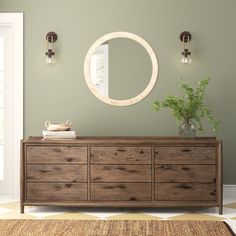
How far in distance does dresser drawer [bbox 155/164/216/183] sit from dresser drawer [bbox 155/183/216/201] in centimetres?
5

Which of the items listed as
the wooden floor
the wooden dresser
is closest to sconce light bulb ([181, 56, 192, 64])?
the wooden dresser

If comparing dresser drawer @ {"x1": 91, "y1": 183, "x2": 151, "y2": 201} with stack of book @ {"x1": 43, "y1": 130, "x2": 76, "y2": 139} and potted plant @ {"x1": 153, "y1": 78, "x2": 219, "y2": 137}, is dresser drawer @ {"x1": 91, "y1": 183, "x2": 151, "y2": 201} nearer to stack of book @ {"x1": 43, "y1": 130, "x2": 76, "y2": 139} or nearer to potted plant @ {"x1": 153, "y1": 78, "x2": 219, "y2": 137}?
stack of book @ {"x1": 43, "y1": 130, "x2": 76, "y2": 139}

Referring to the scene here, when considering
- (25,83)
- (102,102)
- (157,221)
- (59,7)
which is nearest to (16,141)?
(25,83)

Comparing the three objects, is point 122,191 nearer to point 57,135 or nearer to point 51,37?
point 57,135

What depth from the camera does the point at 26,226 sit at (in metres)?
4.50

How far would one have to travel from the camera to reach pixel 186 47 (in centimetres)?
585

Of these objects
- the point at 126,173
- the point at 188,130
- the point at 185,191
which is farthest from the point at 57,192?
the point at 188,130

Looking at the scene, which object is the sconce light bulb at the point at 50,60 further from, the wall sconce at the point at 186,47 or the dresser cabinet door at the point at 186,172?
the dresser cabinet door at the point at 186,172

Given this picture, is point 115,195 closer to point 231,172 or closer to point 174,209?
point 174,209

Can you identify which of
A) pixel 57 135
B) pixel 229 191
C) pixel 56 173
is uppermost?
pixel 57 135

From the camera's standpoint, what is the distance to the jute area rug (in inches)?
168

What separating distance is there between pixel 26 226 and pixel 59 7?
243 centimetres

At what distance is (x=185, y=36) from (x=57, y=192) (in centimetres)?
204

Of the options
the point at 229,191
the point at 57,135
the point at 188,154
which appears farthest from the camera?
the point at 229,191
